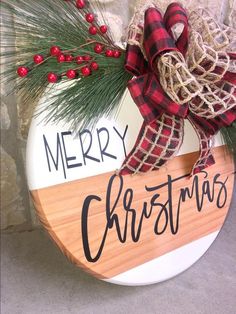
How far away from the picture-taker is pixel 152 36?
0.47m

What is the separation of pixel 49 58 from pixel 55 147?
129 millimetres

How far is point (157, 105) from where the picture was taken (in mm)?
515

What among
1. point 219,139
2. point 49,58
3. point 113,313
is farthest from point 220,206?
point 49,58

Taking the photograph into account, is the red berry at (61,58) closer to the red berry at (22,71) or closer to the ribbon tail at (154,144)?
the red berry at (22,71)

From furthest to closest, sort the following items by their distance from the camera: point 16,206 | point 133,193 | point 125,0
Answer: point 16,206
point 125,0
point 133,193

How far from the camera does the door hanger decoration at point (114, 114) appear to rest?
0.49 m

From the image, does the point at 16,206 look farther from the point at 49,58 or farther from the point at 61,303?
the point at 49,58

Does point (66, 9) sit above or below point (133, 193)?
above

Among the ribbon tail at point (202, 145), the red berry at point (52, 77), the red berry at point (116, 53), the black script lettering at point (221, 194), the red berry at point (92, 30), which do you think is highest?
the red berry at point (92, 30)

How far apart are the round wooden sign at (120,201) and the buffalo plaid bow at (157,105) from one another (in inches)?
1.2

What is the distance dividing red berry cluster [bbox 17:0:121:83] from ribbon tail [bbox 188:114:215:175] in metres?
0.17

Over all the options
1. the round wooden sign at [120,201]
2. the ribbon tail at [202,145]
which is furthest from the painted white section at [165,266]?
the ribbon tail at [202,145]

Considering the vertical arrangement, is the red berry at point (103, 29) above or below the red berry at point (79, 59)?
above

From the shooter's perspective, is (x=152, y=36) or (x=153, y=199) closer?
(x=152, y=36)
